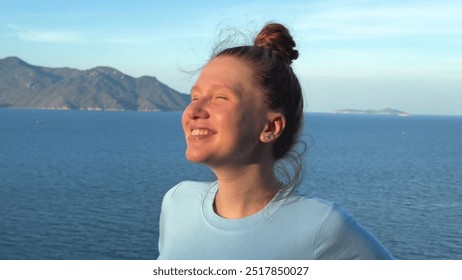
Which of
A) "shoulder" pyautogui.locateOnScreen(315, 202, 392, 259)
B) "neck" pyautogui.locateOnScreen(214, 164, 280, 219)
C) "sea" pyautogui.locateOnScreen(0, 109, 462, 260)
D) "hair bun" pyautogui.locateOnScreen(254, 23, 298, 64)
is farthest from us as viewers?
"sea" pyautogui.locateOnScreen(0, 109, 462, 260)

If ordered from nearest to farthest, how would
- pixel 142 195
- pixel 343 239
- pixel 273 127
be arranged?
1. pixel 343 239
2. pixel 273 127
3. pixel 142 195

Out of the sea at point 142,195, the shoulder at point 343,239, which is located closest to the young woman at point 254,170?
the shoulder at point 343,239

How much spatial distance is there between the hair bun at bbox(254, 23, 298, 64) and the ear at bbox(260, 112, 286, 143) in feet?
0.91

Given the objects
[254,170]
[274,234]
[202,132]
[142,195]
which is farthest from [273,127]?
[142,195]

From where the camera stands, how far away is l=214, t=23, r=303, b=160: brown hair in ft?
7.04

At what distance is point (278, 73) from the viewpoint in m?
2.20

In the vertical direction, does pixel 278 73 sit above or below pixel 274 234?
above

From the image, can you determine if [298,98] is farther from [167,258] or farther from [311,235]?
[167,258]

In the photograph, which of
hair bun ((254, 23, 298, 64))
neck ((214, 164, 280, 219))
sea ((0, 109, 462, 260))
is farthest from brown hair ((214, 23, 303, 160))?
sea ((0, 109, 462, 260))

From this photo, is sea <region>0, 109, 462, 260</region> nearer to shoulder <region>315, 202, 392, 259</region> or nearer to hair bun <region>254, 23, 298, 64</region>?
hair bun <region>254, 23, 298, 64</region>

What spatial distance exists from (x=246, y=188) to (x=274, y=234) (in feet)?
0.73

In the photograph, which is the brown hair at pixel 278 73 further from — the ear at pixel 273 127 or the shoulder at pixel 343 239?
the shoulder at pixel 343 239

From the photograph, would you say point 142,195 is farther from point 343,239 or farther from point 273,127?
point 343,239
